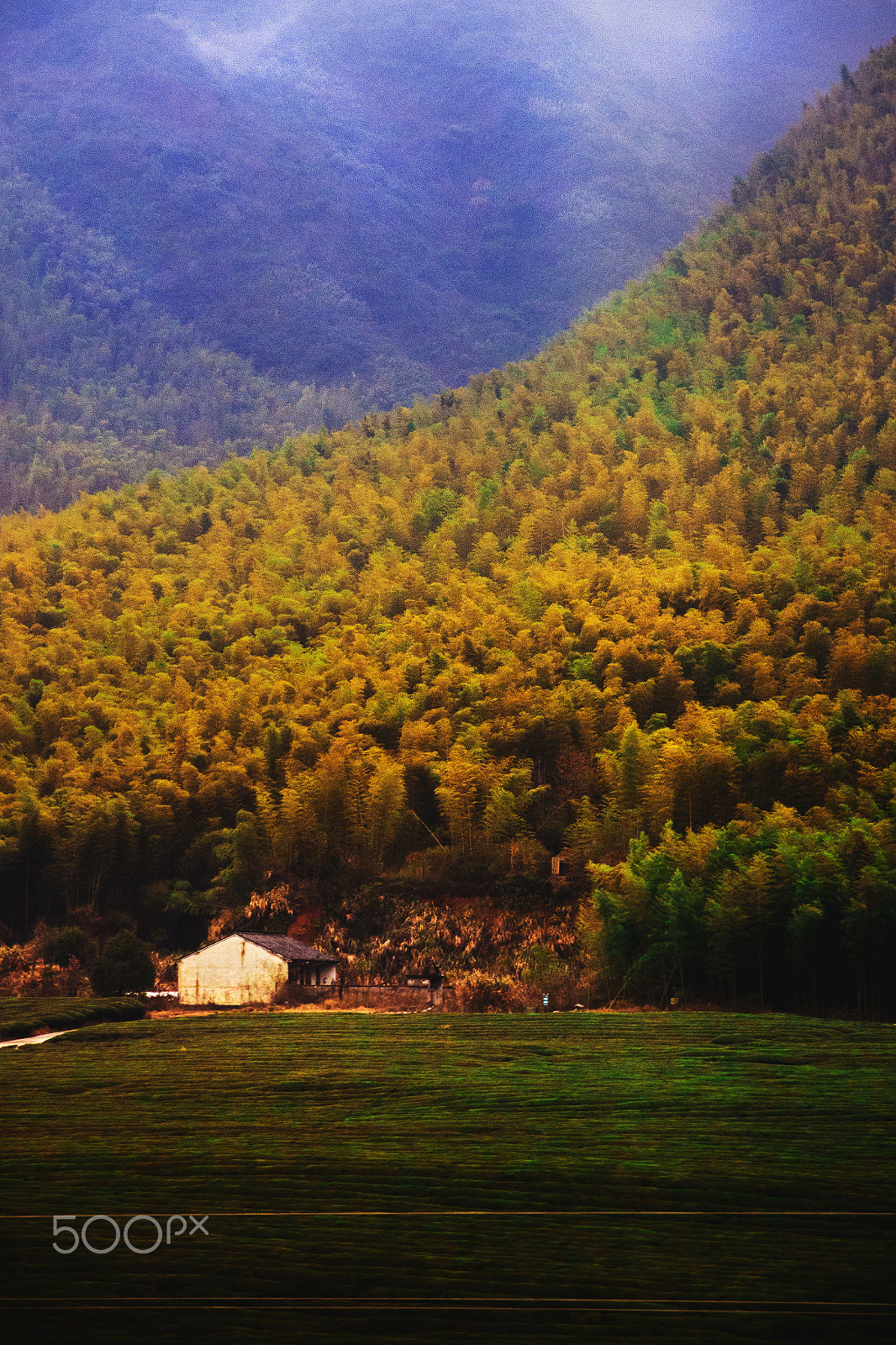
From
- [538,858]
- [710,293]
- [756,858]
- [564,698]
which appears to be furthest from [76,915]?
[710,293]

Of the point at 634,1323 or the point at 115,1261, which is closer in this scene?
the point at 634,1323

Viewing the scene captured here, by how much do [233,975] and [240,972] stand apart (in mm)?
218

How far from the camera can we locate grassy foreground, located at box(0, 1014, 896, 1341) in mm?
10258

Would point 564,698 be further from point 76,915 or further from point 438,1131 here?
point 438,1131

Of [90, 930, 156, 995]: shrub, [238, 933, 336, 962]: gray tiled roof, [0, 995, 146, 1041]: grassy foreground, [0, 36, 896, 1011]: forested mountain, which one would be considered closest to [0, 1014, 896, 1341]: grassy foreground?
[0, 995, 146, 1041]: grassy foreground

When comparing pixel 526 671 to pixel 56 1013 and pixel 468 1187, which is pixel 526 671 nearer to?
pixel 56 1013

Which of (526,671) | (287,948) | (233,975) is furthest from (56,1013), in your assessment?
(526,671)

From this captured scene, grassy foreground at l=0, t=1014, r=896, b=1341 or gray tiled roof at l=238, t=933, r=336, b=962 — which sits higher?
gray tiled roof at l=238, t=933, r=336, b=962

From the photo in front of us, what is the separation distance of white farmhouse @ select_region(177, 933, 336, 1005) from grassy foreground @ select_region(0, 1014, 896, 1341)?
10.5 m

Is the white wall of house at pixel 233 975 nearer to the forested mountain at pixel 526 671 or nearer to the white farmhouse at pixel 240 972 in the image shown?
the white farmhouse at pixel 240 972

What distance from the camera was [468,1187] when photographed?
549 inches

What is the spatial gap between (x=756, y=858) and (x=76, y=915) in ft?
75.1

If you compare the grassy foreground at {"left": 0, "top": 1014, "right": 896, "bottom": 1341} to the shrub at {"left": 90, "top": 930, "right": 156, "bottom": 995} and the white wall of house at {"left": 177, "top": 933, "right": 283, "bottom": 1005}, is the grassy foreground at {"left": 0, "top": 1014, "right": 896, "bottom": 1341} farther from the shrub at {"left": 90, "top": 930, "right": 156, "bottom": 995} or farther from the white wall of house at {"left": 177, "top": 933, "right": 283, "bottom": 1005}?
the shrub at {"left": 90, "top": 930, "right": 156, "bottom": 995}

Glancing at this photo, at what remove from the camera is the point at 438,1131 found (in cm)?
1677
